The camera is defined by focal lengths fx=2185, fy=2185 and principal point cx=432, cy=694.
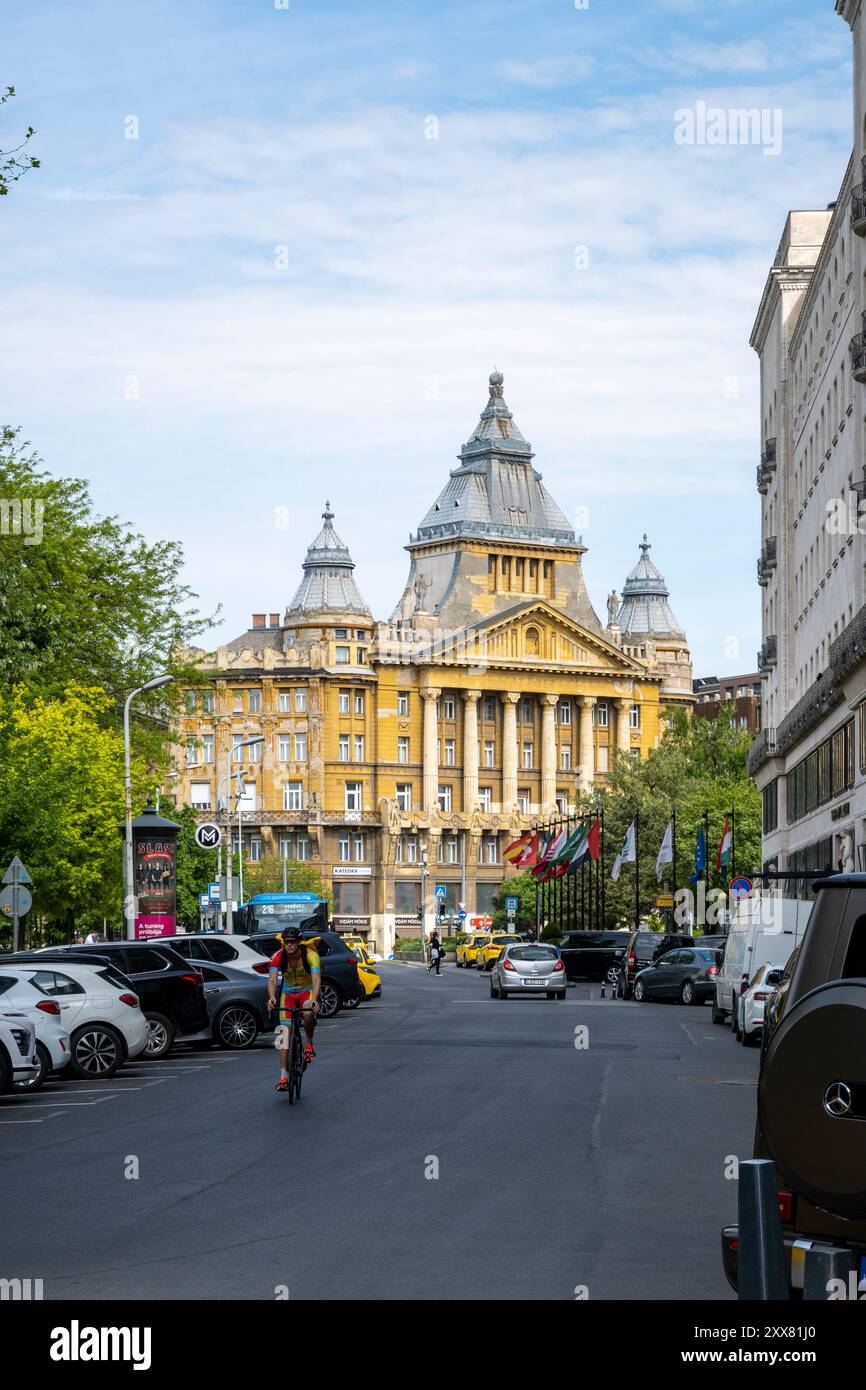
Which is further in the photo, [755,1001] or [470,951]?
[470,951]

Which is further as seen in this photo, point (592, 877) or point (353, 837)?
point (353, 837)

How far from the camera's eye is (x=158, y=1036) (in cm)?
2958

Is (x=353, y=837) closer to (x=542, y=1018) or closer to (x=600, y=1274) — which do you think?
(x=542, y=1018)

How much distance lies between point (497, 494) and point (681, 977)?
95805mm

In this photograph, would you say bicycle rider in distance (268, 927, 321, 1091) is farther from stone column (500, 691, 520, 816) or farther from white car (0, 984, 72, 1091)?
stone column (500, 691, 520, 816)

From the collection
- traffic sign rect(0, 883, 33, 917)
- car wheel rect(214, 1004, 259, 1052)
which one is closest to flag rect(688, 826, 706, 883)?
traffic sign rect(0, 883, 33, 917)

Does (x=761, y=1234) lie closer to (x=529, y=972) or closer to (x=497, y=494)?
(x=529, y=972)

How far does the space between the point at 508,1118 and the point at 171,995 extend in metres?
11.1

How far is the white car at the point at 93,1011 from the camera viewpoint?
2564cm

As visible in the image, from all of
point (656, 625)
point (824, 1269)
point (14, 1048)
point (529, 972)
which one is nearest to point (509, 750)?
point (656, 625)

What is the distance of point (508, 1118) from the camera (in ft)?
63.3

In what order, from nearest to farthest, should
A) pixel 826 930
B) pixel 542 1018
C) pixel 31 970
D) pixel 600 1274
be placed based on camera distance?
pixel 826 930
pixel 600 1274
pixel 31 970
pixel 542 1018

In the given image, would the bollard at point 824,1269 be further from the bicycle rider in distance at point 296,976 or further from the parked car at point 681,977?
the parked car at point 681,977
